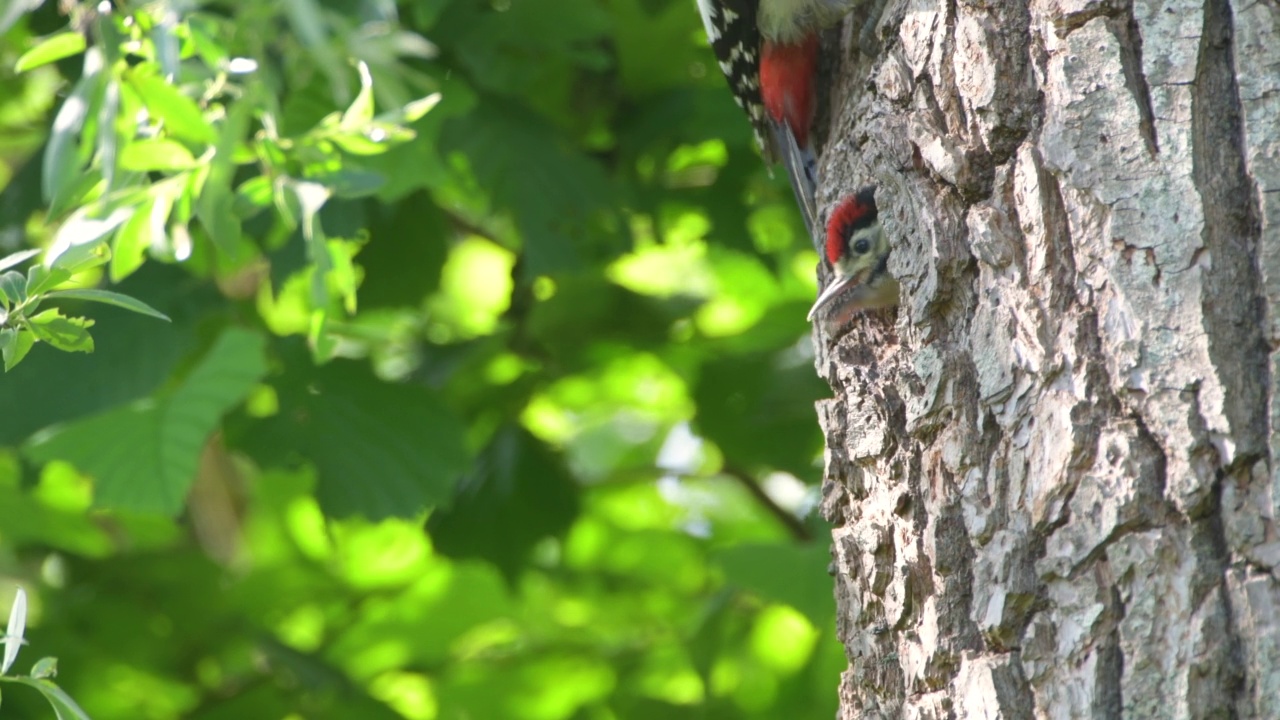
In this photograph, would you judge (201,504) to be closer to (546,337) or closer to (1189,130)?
(546,337)

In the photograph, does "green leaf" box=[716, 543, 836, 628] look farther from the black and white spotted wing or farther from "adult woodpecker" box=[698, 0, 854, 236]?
the black and white spotted wing

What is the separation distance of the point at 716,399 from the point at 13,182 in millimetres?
1890

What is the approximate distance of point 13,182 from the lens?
296cm

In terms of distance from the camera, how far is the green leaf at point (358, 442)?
2.81 m

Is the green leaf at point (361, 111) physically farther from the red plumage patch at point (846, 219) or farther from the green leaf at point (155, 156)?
the red plumage patch at point (846, 219)

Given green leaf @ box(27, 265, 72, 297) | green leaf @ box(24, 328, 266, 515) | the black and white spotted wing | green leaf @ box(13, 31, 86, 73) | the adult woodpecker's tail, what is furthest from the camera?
the black and white spotted wing

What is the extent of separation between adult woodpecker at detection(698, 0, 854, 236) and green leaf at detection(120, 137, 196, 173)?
1374 millimetres

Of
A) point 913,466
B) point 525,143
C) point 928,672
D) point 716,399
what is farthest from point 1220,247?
point 716,399

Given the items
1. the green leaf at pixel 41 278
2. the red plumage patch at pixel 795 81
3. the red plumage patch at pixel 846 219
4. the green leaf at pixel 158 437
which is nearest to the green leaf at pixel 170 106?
the green leaf at pixel 41 278

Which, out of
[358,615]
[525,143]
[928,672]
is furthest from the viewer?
[358,615]

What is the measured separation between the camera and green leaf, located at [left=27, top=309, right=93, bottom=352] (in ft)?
4.59

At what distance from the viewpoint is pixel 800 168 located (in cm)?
274

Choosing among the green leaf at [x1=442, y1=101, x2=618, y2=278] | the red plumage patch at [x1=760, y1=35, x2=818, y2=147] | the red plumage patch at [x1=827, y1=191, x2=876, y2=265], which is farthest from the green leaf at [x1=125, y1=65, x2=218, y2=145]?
the red plumage patch at [x1=760, y1=35, x2=818, y2=147]

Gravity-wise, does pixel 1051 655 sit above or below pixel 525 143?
below
